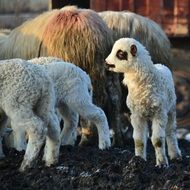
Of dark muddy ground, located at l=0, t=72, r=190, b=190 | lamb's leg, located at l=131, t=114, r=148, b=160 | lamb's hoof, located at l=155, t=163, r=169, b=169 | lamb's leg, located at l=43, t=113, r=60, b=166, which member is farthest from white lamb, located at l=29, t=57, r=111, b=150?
lamb's hoof, located at l=155, t=163, r=169, b=169

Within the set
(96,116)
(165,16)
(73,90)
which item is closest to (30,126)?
(73,90)

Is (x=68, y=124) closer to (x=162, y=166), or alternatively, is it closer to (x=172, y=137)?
(x=172, y=137)

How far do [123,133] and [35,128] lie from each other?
13.0 ft

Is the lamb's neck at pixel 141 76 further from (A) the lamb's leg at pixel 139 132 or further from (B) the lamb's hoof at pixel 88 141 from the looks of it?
(B) the lamb's hoof at pixel 88 141

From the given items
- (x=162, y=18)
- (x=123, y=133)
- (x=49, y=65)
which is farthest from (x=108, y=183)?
(x=162, y=18)

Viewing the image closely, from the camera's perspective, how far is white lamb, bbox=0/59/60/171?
5949 mm

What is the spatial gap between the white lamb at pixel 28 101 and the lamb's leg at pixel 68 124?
3.98 ft

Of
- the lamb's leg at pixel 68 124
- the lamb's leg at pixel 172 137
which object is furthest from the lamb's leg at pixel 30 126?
the lamb's leg at pixel 68 124

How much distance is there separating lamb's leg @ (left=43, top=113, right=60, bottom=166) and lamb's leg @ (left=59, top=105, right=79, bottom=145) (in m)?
1.09

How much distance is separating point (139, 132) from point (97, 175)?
80 cm

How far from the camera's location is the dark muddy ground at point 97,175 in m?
5.47

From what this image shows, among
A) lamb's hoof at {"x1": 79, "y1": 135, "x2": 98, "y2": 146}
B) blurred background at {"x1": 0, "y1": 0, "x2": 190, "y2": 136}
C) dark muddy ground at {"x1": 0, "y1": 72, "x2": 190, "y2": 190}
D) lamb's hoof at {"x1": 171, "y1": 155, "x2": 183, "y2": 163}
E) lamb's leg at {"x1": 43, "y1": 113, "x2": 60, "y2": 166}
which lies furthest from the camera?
blurred background at {"x1": 0, "y1": 0, "x2": 190, "y2": 136}

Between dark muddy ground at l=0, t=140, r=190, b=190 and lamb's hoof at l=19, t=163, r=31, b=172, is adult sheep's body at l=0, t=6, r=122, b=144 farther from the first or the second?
lamb's hoof at l=19, t=163, r=31, b=172

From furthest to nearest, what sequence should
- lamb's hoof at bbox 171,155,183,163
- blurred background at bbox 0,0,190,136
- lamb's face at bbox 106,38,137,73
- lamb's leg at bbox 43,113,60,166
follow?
blurred background at bbox 0,0,190,136, lamb's hoof at bbox 171,155,183,163, lamb's leg at bbox 43,113,60,166, lamb's face at bbox 106,38,137,73
